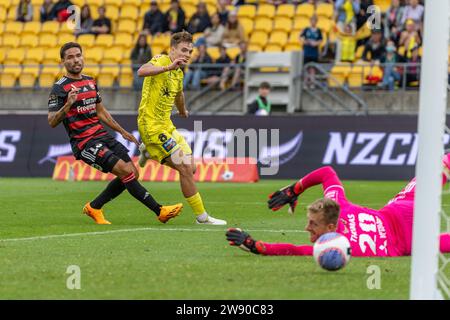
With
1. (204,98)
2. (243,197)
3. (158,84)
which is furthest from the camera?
(204,98)

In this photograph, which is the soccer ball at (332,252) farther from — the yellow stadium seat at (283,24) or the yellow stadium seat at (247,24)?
the yellow stadium seat at (247,24)

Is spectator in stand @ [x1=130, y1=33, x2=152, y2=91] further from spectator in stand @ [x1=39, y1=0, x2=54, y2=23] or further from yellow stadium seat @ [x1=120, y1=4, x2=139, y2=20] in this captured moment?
spectator in stand @ [x1=39, y1=0, x2=54, y2=23]

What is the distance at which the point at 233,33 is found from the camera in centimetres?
2783

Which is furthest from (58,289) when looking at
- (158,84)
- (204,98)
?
(204,98)

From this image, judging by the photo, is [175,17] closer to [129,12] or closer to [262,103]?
[129,12]

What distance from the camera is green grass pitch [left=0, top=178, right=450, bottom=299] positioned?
770cm

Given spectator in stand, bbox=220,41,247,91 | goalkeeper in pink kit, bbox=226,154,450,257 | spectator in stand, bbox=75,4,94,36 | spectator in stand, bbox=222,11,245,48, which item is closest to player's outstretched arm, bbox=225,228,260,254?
goalkeeper in pink kit, bbox=226,154,450,257

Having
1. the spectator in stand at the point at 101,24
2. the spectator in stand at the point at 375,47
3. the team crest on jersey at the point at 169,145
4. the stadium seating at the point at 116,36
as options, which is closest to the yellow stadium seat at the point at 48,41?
the stadium seating at the point at 116,36

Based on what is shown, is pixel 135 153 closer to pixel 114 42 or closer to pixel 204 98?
pixel 204 98

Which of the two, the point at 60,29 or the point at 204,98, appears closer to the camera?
the point at 204,98

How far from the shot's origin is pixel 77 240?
1131 centimetres

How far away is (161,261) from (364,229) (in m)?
1.77

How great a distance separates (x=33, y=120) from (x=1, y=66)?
5019mm

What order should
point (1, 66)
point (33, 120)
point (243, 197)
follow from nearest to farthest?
→ point (243, 197), point (33, 120), point (1, 66)
